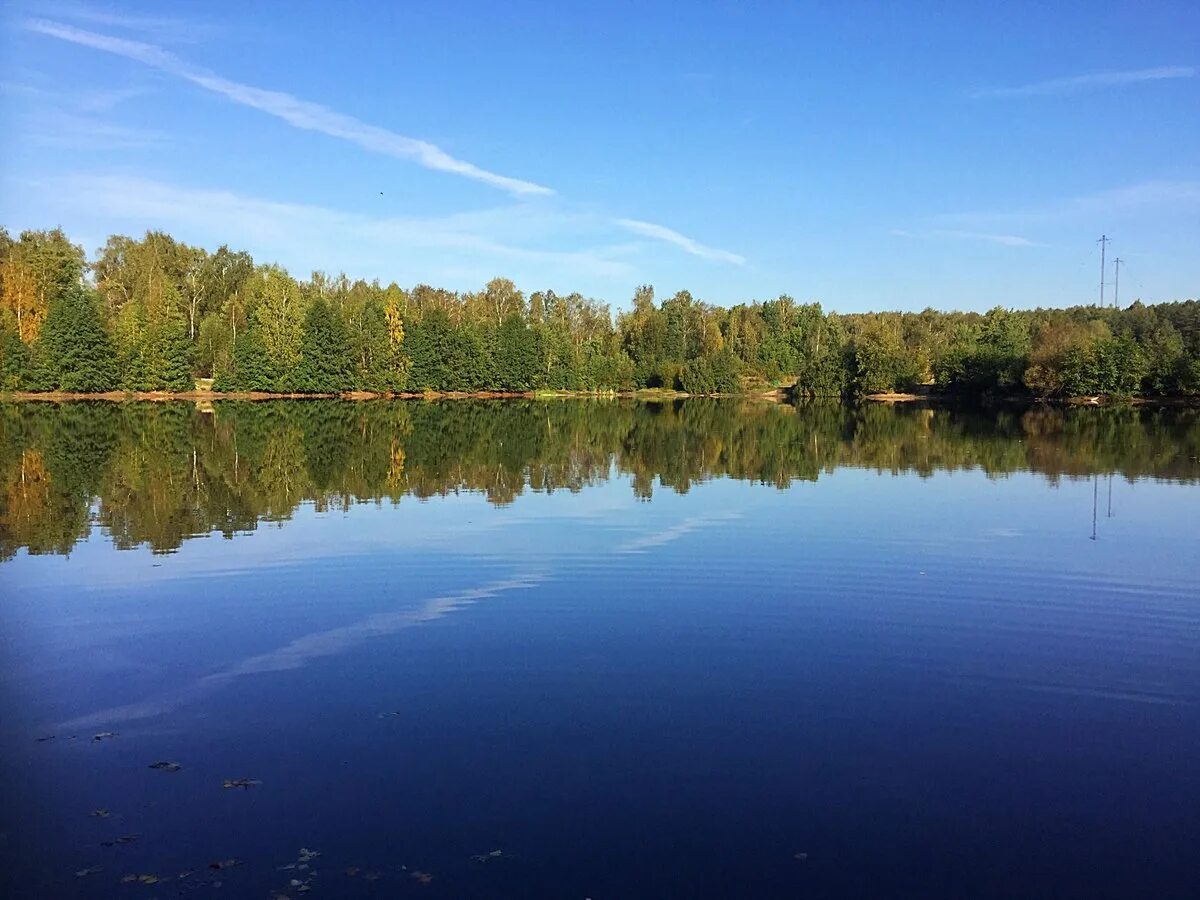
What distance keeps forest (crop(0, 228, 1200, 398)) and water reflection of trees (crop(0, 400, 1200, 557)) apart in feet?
61.5

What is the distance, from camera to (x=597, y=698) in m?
9.09

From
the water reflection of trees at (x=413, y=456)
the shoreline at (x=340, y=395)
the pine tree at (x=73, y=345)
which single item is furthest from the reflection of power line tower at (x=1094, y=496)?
the pine tree at (x=73, y=345)

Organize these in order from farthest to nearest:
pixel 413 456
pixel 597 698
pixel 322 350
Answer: pixel 322 350 < pixel 413 456 < pixel 597 698

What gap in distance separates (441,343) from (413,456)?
214 feet

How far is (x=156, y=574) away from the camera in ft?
47.0

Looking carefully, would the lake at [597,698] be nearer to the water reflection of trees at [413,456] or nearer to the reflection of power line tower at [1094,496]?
the reflection of power line tower at [1094,496]

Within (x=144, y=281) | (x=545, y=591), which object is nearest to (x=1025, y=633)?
(x=545, y=591)

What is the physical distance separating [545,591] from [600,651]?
9.79 feet

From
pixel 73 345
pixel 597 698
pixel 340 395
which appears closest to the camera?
pixel 597 698

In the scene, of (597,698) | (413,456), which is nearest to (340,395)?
(413,456)

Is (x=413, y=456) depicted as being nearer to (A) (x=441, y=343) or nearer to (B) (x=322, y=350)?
(B) (x=322, y=350)

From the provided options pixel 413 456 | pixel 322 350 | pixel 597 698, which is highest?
pixel 322 350

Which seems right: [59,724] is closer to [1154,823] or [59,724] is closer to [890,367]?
[1154,823]

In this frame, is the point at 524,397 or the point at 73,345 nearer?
the point at 73,345
